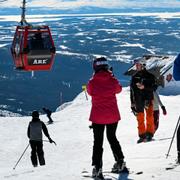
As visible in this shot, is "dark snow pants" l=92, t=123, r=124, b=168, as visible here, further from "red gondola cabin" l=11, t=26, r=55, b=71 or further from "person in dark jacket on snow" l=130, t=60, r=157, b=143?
"red gondola cabin" l=11, t=26, r=55, b=71

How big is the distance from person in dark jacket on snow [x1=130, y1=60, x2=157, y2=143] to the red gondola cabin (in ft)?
24.1

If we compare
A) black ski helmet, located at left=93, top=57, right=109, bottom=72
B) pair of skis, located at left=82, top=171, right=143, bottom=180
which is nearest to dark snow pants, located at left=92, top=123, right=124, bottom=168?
pair of skis, located at left=82, top=171, right=143, bottom=180

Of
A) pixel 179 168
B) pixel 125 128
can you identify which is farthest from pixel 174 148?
pixel 125 128

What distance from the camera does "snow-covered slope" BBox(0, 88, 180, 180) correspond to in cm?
820

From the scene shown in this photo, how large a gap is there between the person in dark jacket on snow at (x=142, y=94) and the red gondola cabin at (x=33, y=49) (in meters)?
7.35

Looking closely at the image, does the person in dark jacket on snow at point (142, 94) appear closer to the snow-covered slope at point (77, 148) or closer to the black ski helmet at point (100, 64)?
the snow-covered slope at point (77, 148)

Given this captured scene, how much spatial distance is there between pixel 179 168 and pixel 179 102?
21326 millimetres

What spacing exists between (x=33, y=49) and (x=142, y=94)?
7.88 m

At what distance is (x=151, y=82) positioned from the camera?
11.5 m

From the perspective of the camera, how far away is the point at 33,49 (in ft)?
61.5

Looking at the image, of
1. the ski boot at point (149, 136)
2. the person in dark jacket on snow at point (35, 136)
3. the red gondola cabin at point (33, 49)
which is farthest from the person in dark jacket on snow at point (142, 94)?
the red gondola cabin at point (33, 49)

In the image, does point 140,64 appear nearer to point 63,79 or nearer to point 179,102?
point 179,102

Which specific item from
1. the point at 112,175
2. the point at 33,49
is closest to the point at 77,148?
the point at 33,49

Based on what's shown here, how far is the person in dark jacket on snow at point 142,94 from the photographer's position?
1141 centimetres
